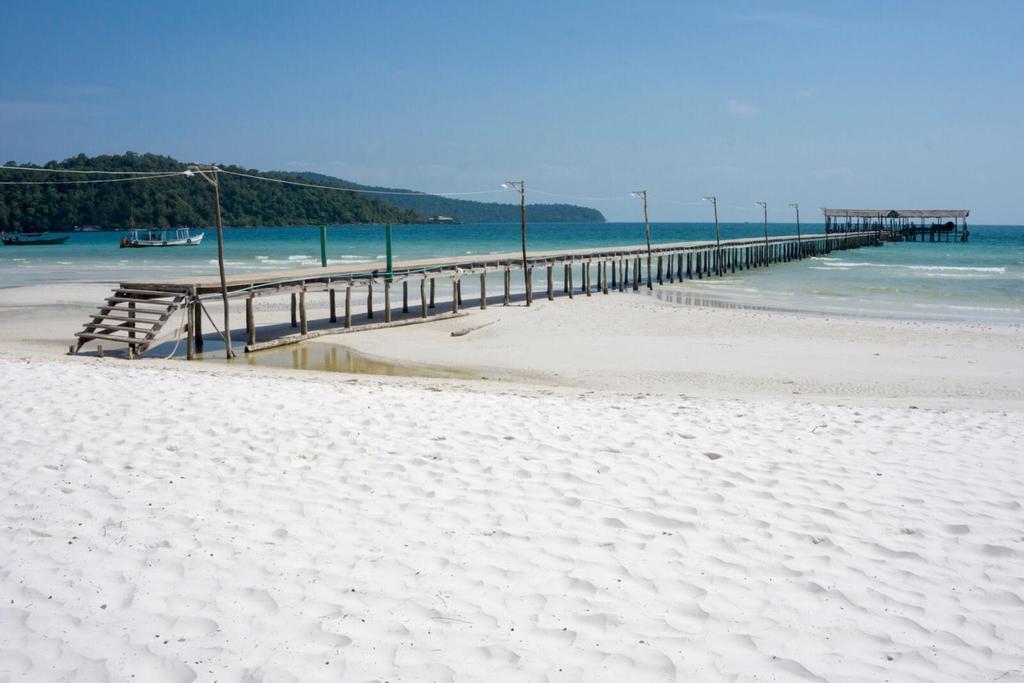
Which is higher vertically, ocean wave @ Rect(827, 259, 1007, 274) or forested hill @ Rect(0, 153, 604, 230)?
forested hill @ Rect(0, 153, 604, 230)

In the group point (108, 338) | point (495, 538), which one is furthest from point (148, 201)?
point (495, 538)

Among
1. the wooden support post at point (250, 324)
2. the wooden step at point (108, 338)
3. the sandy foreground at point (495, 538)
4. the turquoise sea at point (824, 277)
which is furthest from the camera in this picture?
the turquoise sea at point (824, 277)

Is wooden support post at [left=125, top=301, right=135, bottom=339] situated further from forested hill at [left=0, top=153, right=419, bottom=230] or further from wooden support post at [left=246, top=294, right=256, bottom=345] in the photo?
forested hill at [left=0, top=153, right=419, bottom=230]

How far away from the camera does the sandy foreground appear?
364 centimetres

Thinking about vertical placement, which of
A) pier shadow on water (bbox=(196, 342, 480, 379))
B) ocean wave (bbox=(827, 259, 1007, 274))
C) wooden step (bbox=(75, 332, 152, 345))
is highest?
ocean wave (bbox=(827, 259, 1007, 274))

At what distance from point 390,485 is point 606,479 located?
156 cm

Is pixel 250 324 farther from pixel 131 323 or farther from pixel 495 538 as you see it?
pixel 495 538

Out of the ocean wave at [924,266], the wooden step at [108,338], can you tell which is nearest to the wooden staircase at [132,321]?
the wooden step at [108,338]

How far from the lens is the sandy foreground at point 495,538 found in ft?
12.0

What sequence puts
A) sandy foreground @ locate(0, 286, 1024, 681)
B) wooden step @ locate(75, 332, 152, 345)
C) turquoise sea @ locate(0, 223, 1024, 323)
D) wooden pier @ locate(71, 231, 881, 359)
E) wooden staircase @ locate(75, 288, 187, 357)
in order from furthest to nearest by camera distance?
turquoise sea @ locate(0, 223, 1024, 323)
wooden pier @ locate(71, 231, 881, 359)
wooden staircase @ locate(75, 288, 187, 357)
wooden step @ locate(75, 332, 152, 345)
sandy foreground @ locate(0, 286, 1024, 681)

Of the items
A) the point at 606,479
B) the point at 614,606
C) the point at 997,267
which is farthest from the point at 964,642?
the point at 997,267

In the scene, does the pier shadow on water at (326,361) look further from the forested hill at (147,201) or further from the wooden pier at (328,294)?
the forested hill at (147,201)

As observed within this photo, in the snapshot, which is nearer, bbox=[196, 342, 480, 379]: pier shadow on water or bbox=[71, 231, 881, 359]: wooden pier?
bbox=[196, 342, 480, 379]: pier shadow on water

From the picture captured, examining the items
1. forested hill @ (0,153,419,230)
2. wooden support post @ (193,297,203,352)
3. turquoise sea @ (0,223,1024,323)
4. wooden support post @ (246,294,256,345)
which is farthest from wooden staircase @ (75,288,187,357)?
forested hill @ (0,153,419,230)
